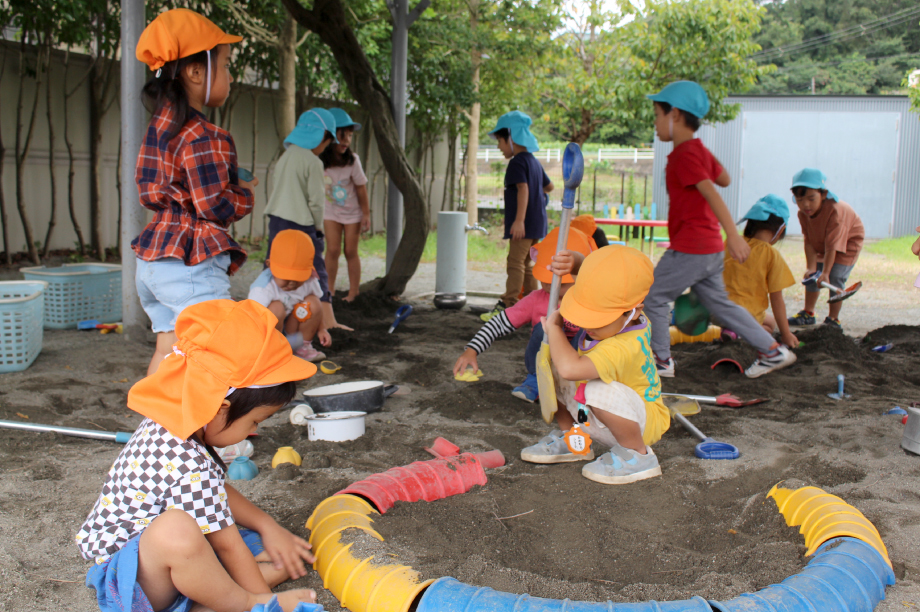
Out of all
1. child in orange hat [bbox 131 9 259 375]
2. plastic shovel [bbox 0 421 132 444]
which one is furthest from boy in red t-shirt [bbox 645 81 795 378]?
plastic shovel [bbox 0 421 132 444]

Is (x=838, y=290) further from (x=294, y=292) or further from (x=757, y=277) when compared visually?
(x=294, y=292)

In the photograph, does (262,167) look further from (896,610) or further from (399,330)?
(896,610)

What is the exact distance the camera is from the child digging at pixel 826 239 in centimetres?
541

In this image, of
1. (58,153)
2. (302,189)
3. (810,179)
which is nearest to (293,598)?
(302,189)

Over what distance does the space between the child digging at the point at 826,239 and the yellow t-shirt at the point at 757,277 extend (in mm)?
1131

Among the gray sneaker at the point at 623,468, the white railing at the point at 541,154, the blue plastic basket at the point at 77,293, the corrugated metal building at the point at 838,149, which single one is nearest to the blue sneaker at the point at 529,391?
the gray sneaker at the point at 623,468

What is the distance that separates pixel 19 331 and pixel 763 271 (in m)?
4.27

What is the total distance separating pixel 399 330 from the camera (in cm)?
518

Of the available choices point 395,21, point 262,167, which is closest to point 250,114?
point 262,167

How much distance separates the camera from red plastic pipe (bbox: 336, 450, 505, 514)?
2.07 meters

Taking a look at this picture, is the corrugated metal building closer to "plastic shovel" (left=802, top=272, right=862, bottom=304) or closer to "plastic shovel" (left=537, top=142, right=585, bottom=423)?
"plastic shovel" (left=802, top=272, right=862, bottom=304)

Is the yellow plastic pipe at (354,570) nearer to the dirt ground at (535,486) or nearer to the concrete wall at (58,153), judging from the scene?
the dirt ground at (535,486)

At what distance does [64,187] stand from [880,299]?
8.43 m

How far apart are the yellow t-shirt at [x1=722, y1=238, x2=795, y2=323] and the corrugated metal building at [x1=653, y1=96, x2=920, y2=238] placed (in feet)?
37.6
